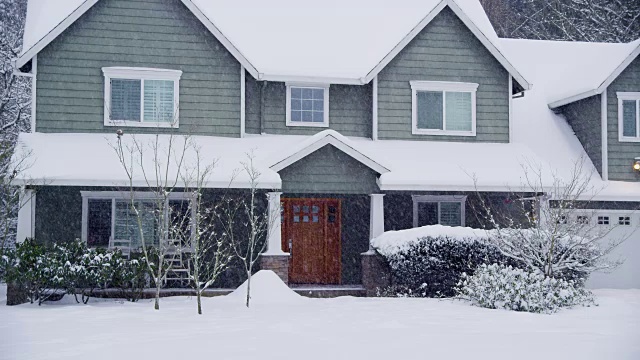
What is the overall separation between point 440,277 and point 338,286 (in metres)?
3.11

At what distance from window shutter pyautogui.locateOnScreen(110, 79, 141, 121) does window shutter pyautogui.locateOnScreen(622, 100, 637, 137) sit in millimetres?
12172

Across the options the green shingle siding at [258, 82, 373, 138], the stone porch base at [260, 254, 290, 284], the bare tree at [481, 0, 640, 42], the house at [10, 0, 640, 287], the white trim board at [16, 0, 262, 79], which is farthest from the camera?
the bare tree at [481, 0, 640, 42]

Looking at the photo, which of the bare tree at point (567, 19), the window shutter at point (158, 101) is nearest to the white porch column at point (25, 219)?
the window shutter at point (158, 101)

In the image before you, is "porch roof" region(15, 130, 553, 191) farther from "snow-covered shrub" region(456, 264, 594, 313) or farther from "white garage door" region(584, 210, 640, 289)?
"snow-covered shrub" region(456, 264, 594, 313)

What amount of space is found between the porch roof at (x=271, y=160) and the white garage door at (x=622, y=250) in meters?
2.76

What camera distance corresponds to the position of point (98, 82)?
1681cm

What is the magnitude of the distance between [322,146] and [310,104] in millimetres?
2346

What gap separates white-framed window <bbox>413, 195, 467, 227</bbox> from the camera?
18547mm

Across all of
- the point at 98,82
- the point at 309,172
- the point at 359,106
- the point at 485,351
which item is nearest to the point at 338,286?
the point at 309,172

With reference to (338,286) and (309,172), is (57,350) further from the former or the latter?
(338,286)

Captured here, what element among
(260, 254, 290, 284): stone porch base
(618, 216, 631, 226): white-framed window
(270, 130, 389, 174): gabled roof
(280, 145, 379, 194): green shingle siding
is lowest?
(260, 254, 290, 284): stone porch base

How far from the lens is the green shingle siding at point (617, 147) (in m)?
18.6

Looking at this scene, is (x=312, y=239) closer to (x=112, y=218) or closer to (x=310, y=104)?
(x=310, y=104)

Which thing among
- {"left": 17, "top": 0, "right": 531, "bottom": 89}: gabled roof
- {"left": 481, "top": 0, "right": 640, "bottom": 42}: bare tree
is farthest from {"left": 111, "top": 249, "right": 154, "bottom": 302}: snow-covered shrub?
{"left": 481, "top": 0, "right": 640, "bottom": 42}: bare tree
